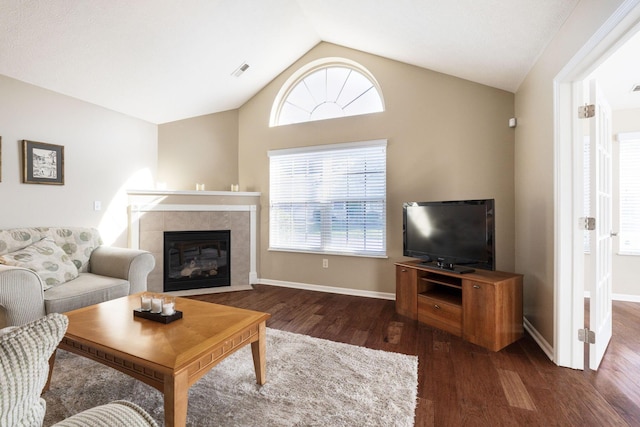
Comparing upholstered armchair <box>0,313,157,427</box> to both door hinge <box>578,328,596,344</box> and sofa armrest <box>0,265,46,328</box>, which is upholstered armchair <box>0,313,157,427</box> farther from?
door hinge <box>578,328,596,344</box>

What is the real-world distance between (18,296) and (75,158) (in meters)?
1.88

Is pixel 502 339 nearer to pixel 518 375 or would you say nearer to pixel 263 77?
pixel 518 375

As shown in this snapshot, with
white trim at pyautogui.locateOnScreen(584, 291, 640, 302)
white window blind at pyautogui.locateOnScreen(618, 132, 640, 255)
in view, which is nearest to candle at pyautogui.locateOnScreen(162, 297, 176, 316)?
white trim at pyautogui.locateOnScreen(584, 291, 640, 302)

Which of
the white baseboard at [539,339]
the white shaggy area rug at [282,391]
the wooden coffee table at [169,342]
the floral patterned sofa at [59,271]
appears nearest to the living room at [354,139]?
the white baseboard at [539,339]

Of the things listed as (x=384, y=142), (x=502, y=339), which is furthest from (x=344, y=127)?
(x=502, y=339)

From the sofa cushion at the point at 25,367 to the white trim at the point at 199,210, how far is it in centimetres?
345

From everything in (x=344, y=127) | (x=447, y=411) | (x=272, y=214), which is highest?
(x=344, y=127)

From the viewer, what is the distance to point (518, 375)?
6.60ft

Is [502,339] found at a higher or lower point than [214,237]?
lower

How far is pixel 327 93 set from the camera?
418 cm

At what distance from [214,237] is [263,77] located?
7.86 feet

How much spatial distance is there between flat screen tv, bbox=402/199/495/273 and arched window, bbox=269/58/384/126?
159 centimetres

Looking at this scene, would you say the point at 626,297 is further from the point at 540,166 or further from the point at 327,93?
the point at 327,93

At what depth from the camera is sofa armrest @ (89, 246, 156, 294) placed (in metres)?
2.89
